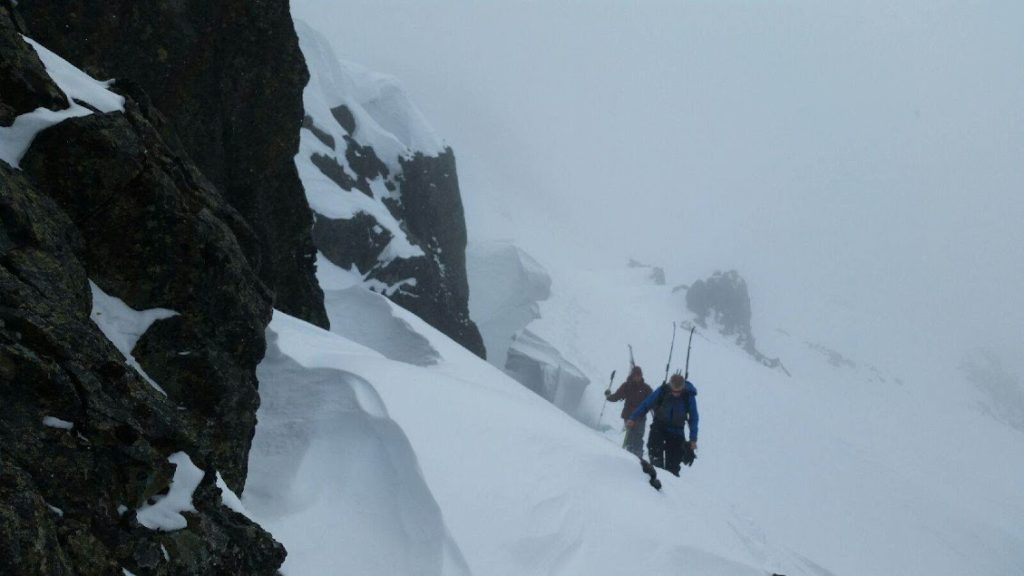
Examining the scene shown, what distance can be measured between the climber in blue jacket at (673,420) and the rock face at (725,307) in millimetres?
86047

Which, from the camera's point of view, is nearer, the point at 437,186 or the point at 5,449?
the point at 5,449

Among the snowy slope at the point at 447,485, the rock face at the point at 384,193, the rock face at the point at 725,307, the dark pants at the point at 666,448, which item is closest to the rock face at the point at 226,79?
the snowy slope at the point at 447,485

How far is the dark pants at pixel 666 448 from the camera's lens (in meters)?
10.6

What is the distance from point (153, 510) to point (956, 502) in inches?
2558

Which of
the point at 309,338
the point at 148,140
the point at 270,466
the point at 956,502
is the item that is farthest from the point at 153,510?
the point at 956,502

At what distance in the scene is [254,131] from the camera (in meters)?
10.4

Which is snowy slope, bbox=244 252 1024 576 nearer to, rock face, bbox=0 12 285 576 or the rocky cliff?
rock face, bbox=0 12 285 576

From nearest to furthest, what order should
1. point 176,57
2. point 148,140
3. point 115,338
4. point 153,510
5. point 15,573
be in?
point 15,573 → point 153,510 → point 115,338 → point 148,140 → point 176,57

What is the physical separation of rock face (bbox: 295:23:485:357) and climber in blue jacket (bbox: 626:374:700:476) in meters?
19.1

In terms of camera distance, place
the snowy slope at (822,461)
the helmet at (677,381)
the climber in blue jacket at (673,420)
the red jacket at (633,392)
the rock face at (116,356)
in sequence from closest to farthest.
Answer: the rock face at (116,356) < the helmet at (677,381) < the climber in blue jacket at (673,420) < the red jacket at (633,392) < the snowy slope at (822,461)

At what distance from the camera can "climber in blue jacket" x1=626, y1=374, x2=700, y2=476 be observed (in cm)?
1020

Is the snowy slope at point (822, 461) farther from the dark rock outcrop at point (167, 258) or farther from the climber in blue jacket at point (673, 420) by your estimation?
the dark rock outcrop at point (167, 258)

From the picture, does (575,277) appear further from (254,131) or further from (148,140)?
(148,140)

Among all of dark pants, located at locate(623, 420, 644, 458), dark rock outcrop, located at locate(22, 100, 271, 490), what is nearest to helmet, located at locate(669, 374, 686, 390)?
dark pants, located at locate(623, 420, 644, 458)
